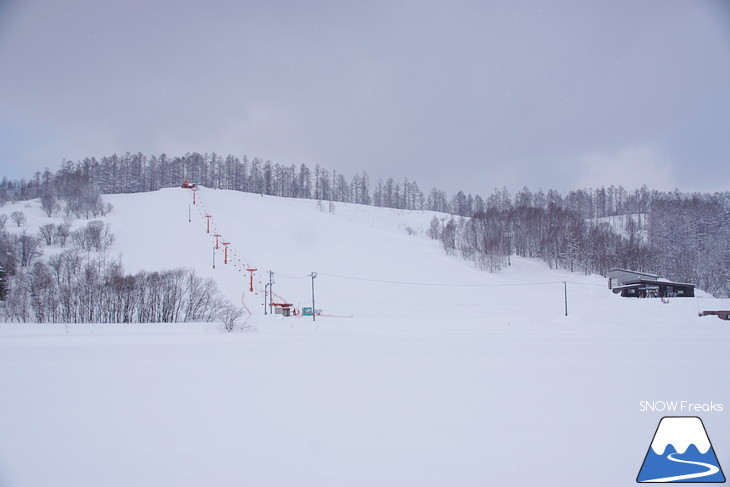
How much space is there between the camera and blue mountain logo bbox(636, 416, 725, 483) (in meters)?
4.82

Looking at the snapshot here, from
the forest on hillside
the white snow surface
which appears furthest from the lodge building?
the white snow surface

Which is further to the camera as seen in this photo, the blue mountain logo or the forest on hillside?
the forest on hillside

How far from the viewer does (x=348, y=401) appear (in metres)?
8.08

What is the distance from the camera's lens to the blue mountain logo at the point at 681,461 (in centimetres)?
482

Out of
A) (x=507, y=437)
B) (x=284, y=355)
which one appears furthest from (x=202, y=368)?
(x=507, y=437)

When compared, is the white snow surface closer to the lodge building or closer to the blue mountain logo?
the blue mountain logo

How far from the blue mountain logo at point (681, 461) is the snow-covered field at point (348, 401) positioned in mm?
366

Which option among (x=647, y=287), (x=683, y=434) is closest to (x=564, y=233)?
(x=647, y=287)

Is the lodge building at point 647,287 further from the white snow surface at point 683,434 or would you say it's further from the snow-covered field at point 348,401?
the white snow surface at point 683,434

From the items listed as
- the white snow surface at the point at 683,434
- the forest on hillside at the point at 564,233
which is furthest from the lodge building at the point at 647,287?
the white snow surface at the point at 683,434

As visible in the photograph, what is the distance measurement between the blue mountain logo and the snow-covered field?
37 centimetres

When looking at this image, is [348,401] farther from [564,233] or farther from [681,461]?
[564,233]

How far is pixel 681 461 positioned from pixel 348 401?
18.4 feet

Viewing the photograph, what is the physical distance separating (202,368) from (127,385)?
210 centimetres
